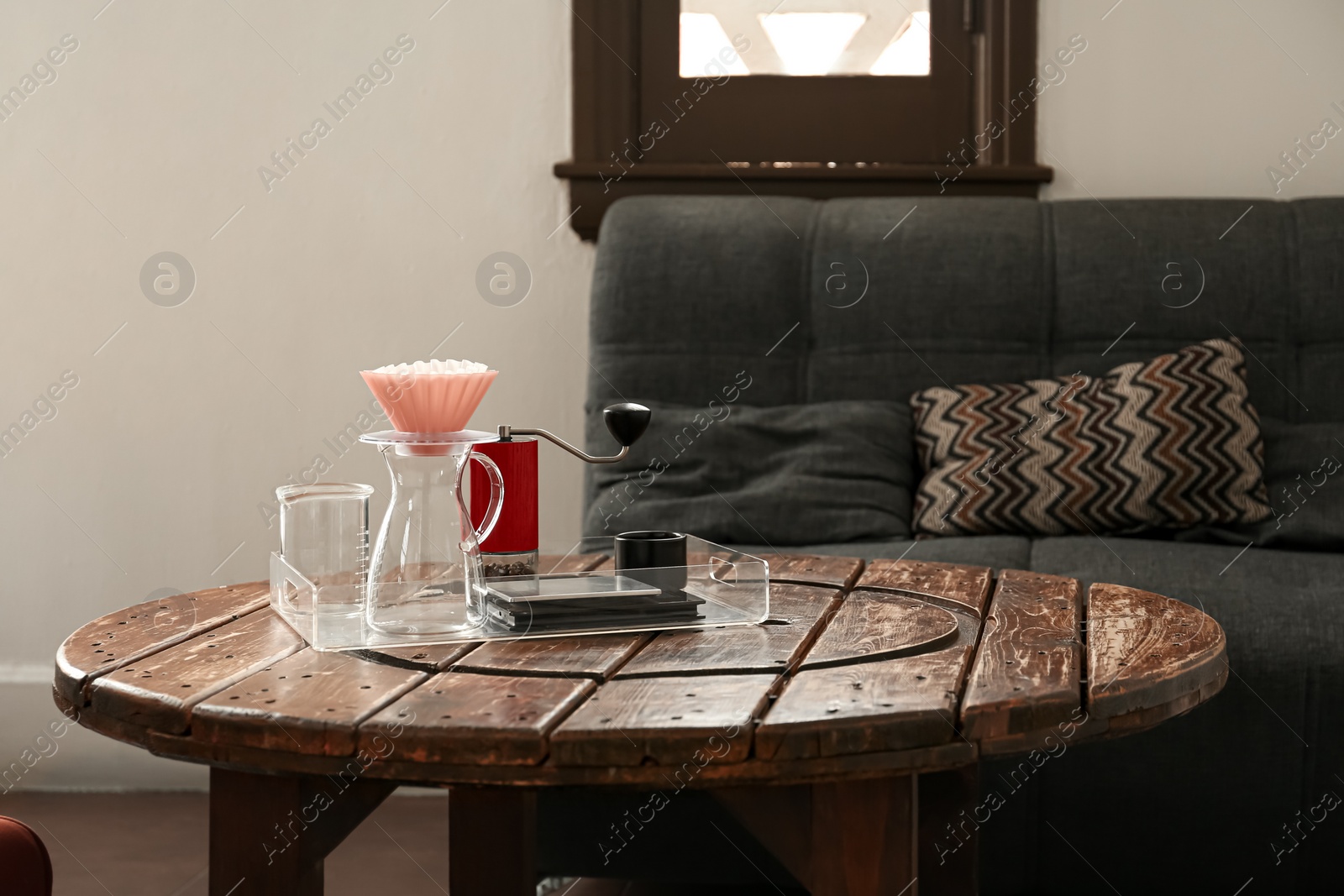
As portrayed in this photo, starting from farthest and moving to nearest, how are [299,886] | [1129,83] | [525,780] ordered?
[1129,83]
[299,886]
[525,780]

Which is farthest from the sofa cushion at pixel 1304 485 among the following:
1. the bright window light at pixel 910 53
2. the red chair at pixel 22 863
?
the red chair at pixel 22 863

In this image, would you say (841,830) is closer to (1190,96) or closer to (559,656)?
(559,656)

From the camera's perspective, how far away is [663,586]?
1095 millimetres

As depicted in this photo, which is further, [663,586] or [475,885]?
[475,885]

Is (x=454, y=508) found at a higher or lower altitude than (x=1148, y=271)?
lower

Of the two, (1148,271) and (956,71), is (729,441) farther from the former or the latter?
(956,71)

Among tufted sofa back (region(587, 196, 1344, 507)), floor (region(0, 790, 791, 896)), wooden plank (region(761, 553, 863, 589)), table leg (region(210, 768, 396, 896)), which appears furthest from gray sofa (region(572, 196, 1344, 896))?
table leg (region(210, 768, 396, 896))

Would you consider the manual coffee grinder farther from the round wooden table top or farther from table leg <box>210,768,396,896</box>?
table leg <box>210,768,396,896</box>

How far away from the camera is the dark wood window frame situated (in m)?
2.39

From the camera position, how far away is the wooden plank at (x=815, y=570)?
4.29 ft

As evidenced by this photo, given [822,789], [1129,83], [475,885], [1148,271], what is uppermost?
[1129,83]

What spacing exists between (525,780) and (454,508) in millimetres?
287

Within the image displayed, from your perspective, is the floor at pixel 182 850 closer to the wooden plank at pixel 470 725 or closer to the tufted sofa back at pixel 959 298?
the tufted sofa back at pixel 959 298

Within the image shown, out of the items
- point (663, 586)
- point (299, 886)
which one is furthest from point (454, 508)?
point (299, 886)
